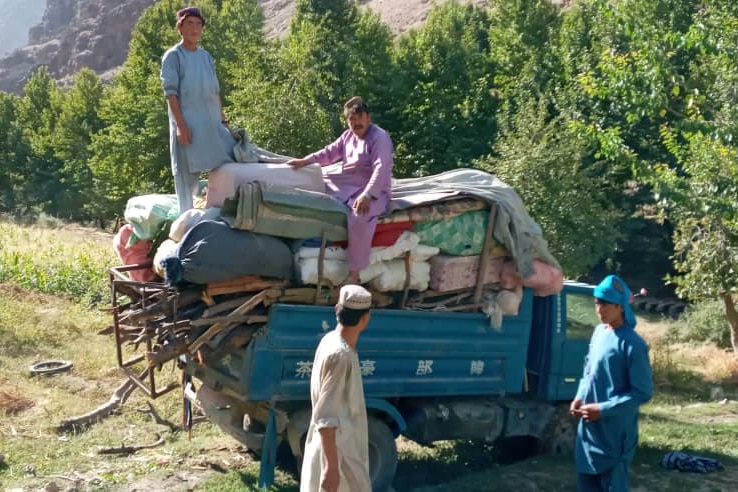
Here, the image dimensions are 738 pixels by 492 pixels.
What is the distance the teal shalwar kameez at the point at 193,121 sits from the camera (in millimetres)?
6590

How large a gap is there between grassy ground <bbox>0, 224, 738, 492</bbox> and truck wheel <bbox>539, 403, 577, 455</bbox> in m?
0.14

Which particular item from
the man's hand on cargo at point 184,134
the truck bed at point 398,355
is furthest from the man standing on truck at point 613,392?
the man's hand on cargo at point 184,134

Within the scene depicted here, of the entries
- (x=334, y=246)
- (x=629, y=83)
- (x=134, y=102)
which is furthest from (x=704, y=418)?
(x=134, y=102)

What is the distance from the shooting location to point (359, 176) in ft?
22.1

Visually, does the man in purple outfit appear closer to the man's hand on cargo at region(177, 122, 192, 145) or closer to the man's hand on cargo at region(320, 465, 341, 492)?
the man's hand on cargo at region(177, 122, 192, 145)

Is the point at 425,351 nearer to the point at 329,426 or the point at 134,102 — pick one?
the point at 329,426

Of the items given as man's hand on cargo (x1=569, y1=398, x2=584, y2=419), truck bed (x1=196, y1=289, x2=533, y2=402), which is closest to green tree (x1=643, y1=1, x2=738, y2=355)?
truck bed (x1=196, y1=289, x2=533, y2=402)

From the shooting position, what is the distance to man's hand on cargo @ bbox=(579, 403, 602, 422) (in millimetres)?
4984

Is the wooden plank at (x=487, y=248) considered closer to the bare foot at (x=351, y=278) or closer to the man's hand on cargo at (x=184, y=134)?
the bare foot at (x=351, y=278)

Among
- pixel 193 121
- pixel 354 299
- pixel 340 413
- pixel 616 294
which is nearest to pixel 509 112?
pixel 193 121

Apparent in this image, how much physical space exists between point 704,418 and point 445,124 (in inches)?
625

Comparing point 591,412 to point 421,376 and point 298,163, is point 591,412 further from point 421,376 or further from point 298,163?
point 298,163

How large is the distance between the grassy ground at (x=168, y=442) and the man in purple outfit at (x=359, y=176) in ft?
6.77

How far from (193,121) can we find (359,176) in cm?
138
